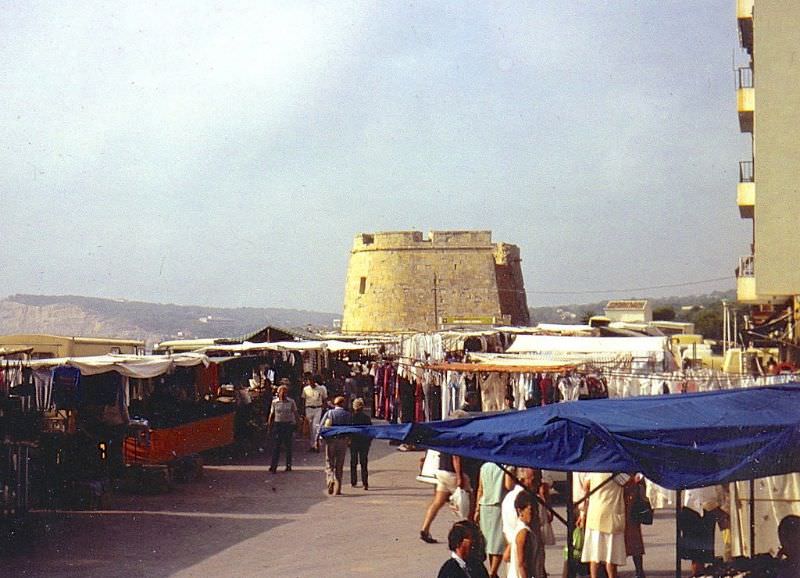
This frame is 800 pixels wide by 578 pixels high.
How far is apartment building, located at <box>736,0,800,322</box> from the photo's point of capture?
2286 cm

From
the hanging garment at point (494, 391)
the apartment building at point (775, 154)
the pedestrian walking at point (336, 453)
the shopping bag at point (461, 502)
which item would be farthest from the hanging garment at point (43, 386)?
the apartment building at point (775, 154)

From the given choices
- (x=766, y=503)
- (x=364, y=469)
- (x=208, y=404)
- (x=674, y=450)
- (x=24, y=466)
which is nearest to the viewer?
(x=674, y=450)

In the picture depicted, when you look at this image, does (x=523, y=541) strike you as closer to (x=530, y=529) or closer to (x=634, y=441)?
(x=530, y=529)

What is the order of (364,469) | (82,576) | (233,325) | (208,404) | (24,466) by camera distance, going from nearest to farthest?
(82,576)
(24,466)
(364,469)
(208,404)
(233,325)

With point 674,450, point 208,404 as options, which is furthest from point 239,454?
point 674,450

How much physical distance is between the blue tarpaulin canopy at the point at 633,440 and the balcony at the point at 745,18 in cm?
2120

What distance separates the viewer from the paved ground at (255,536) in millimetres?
8953

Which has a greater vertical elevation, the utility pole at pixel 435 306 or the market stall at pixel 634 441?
the utility pole at pixel 435 306

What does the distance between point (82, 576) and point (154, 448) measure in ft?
17.3

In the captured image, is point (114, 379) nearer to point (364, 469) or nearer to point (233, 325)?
point (364, 469)

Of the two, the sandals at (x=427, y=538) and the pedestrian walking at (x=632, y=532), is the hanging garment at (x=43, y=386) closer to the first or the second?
the sandals at (x=427, y=538)

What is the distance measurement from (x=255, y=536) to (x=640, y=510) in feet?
13.1

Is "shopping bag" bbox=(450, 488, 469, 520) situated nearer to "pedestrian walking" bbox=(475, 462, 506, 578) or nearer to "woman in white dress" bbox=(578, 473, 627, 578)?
"pedestrian walking" bbox=(475, 462, 506, 578)

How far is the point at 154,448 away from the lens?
1386 cm
